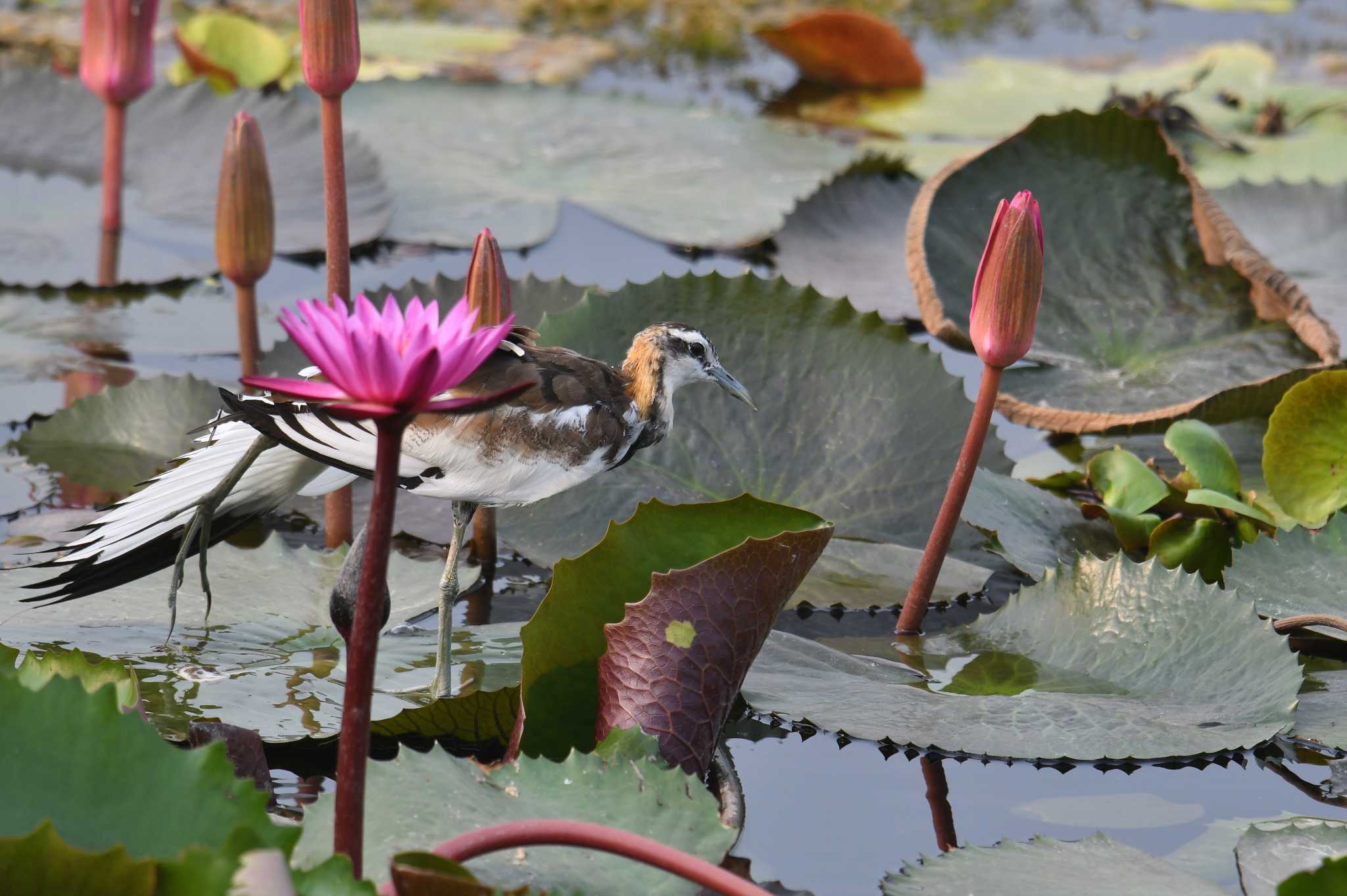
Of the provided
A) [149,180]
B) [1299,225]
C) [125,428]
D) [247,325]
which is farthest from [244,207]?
[1299,225]

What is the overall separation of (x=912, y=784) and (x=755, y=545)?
1.25 ft

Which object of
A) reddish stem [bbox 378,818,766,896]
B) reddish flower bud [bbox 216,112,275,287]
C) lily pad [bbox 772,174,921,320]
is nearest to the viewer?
reddish stem [bbox 378,818,766,896]

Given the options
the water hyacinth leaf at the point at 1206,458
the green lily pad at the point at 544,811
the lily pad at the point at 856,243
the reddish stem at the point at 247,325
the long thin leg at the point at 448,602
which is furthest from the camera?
the lily pad at the point at 856,243

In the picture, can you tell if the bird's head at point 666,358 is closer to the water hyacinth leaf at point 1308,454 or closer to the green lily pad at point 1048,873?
the green lily pad at point 1048,873

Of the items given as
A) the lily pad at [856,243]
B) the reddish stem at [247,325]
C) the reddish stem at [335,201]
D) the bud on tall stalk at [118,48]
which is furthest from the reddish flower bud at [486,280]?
the bud on tall stalk at [118,48]

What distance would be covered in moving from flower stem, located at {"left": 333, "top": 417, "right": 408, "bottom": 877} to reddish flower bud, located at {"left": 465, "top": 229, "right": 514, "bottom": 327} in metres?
0.72

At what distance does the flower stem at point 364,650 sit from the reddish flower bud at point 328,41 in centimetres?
80

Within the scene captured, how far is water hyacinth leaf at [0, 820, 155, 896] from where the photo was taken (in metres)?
0.88

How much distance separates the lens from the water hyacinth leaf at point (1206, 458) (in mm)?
1888

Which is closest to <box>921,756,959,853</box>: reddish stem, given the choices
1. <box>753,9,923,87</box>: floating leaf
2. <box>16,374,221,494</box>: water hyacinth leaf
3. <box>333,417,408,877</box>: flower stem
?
<box>333,417,408,877</box>: flower stem

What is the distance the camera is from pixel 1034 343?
2.43 metres

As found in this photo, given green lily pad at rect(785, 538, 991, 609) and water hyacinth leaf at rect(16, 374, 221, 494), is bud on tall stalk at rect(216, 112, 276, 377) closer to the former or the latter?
water hyacinth leaf at rect(16, 374, 221, 494)

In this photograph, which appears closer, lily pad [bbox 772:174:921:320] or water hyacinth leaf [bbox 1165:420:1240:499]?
water hyacinth leaf [bbox 1165:420:1240:499]

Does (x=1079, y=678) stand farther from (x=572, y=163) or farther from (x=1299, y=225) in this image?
(x=572, y=163)
